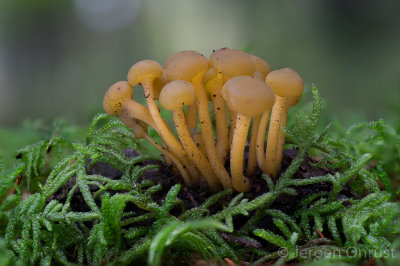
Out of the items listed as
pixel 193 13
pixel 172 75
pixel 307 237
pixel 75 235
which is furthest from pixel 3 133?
pixel 193 13


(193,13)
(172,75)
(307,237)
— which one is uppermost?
(193,13)

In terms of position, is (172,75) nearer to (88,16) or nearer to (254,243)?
(254,243)

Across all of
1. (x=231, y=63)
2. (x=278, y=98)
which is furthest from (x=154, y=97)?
(x=278, y=98)

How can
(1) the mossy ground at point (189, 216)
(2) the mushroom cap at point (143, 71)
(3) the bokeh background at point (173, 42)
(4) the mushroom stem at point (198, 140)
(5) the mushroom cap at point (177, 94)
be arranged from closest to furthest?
(1) the mossy ground at point (189, 216) < (5) the mushroom cap at point (177, 94) < (2) the mushroom cap at point (143, 71) < (4) the mushroom stem at point (198, 140) < (3) the bokeh background at point (173, 42)

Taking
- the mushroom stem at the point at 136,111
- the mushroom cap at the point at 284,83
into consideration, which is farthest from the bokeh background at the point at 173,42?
the mushroom cap at the point at 284,83

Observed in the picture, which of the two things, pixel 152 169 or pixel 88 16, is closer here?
pixel 152 169

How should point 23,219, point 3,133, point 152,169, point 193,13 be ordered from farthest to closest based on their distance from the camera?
point 193,13
point 3,133
point 152,169
point 23,219

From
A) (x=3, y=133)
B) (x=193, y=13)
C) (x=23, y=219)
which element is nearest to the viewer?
(x=23, y=219)

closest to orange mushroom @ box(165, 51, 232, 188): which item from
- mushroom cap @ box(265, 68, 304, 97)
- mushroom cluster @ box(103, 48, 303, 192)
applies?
mushroom cluster @ box(103, 48, 303, 192)

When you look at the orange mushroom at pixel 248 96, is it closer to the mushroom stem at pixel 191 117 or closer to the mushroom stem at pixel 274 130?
the mushroom stem at pixel 274 130
